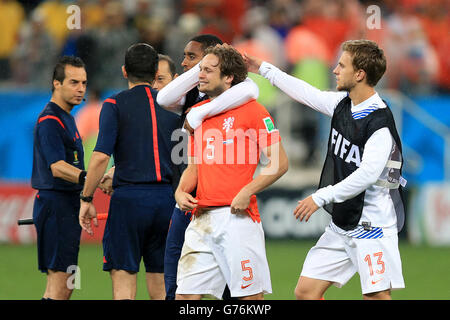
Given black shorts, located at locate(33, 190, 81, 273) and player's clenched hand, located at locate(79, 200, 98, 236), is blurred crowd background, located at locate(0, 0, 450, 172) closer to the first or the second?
black shorts, located at locate(33, 190, 81, 273)

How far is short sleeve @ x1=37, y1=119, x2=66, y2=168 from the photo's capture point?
21.3 feet

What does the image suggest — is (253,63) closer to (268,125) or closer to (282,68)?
(268,125)

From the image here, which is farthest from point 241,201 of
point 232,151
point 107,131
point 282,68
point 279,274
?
point 282,68

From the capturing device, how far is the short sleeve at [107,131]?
5.97 m

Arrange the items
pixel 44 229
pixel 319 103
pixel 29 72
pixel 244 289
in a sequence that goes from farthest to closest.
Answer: pixel 29 72 → pixel 44 229 → pixel 319 103 → pixel 244 289

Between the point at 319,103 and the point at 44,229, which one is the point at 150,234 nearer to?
the point at 44,229

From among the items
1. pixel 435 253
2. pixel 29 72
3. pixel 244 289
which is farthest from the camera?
pixel 29 72

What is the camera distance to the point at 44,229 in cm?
663

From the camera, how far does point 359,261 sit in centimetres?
556

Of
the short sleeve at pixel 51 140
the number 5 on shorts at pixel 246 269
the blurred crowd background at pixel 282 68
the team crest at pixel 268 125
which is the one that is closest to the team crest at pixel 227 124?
the team crest at pixel 268 125

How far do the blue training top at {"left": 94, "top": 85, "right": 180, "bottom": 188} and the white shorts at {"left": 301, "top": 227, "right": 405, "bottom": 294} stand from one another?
130 cm

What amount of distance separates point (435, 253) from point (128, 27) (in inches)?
237

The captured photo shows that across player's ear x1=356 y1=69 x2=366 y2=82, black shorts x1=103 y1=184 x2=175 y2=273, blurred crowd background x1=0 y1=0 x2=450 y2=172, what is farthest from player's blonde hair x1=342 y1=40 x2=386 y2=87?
blurred crowd background x1=0 y1=0 x2=450 y2=172

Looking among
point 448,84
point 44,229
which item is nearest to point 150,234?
point 44,229
